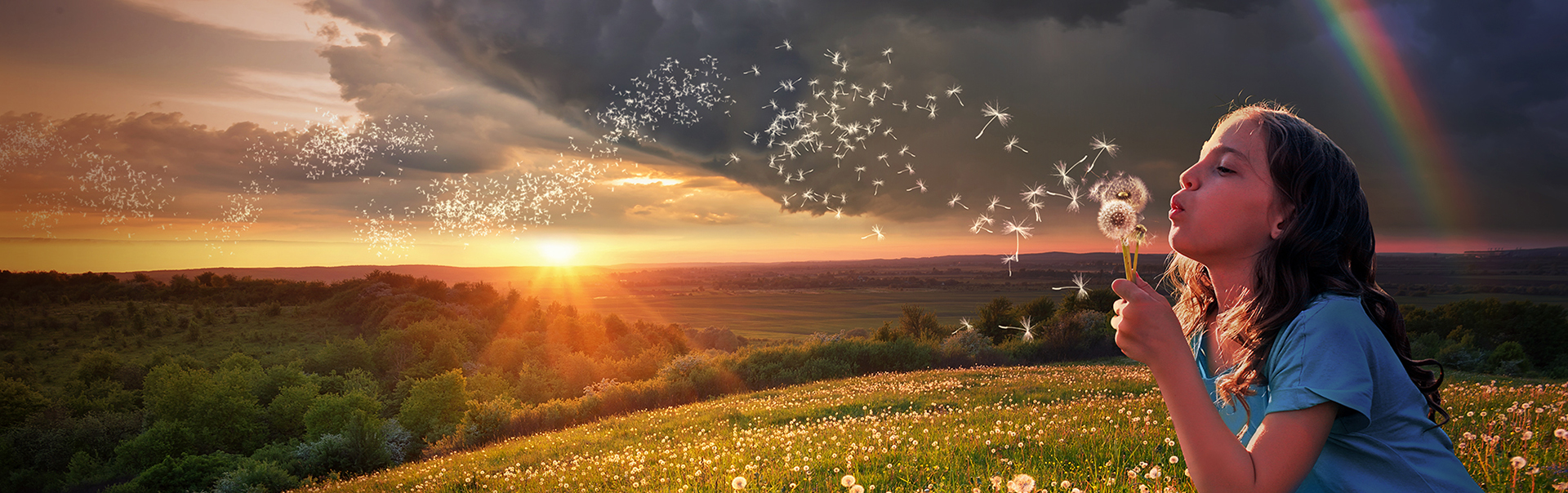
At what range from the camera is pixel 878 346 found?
1500 inches

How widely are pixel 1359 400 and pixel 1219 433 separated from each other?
401 mm

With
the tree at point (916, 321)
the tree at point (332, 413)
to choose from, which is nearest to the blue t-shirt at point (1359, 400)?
the tree at point (916, 321)

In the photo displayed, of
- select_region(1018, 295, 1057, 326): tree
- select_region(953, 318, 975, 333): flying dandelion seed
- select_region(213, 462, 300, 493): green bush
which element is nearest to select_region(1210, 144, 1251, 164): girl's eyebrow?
select_region(953, 318, 975, 333): flying dandelion seed

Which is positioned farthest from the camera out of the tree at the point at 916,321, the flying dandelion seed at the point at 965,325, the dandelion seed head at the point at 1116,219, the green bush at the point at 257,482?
the tree at the point at 916,321

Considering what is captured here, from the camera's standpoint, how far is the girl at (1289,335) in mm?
1842

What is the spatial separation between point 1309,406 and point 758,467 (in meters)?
4.73

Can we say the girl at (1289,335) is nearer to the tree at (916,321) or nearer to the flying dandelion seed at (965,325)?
the flying dandelion seed at (965,325)

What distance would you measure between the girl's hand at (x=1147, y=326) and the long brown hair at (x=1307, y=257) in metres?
0.40

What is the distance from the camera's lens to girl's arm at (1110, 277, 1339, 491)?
182 centimetres

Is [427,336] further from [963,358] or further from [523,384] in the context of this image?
[963,358]

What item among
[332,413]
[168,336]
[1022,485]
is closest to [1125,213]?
[1022,485]

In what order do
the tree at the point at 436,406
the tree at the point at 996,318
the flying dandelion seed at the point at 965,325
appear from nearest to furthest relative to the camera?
the flying dandelion seed at the point at 965,325
the tree at the point at 436,406
the tree at the point at 996,318

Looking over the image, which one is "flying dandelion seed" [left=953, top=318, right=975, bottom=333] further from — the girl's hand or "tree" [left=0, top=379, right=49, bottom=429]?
"tree" [left=0, top=379, right=49, bottom=429]

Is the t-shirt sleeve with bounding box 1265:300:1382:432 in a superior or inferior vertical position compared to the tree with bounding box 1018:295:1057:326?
superior
